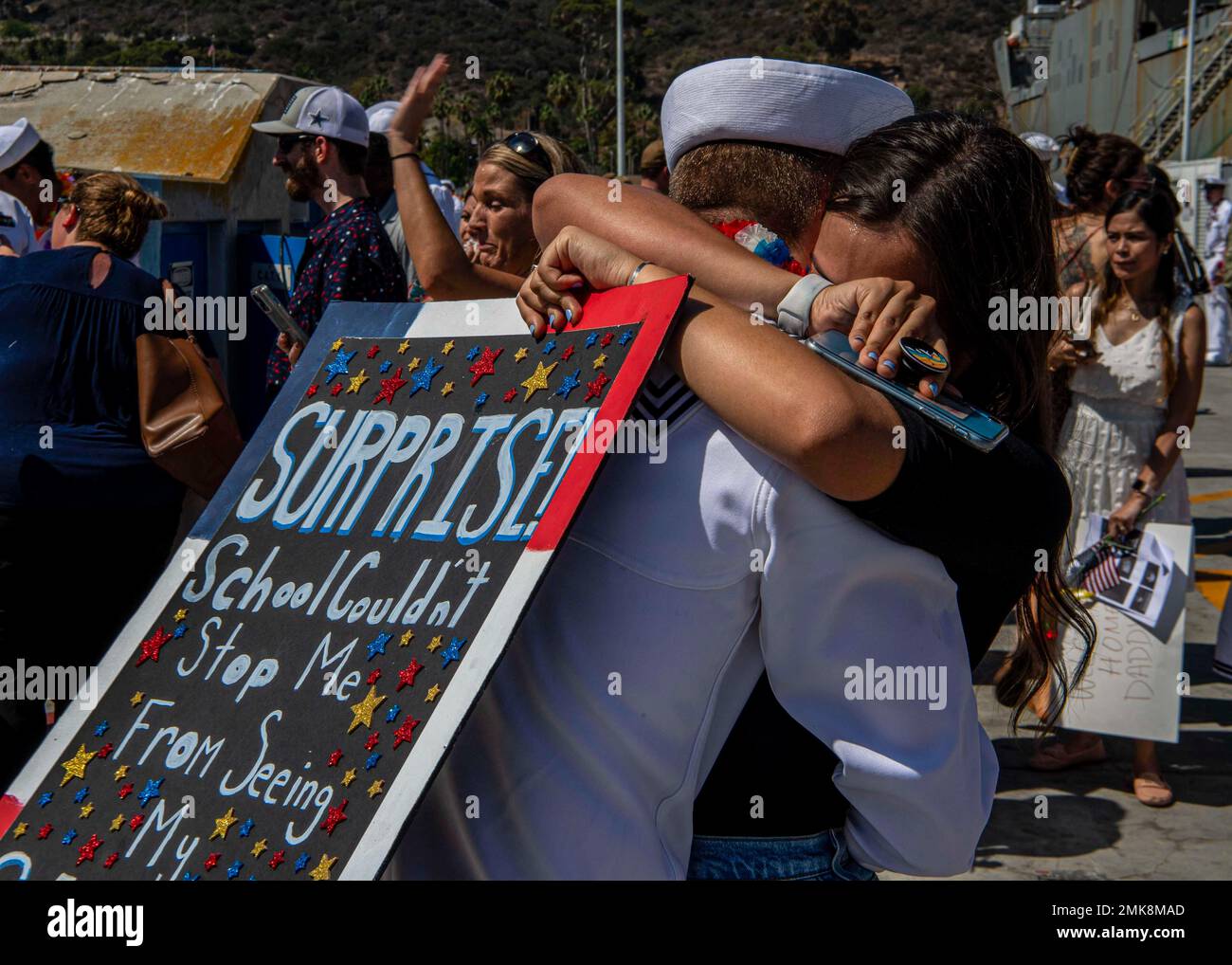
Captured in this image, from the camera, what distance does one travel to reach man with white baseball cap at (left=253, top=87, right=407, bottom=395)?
4039mm

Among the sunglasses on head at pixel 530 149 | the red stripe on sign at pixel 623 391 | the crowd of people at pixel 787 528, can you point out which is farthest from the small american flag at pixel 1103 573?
the red stripe on sign at pixel 623 391

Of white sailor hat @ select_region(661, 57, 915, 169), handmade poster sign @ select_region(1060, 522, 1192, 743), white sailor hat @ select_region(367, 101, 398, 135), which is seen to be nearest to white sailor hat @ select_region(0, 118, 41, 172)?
white sailor hat @ select_region(367, 101, 398, 135)

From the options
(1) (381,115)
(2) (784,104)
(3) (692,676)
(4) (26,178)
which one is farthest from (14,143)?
(3) (692,676)

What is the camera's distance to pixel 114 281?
3748 millimetres

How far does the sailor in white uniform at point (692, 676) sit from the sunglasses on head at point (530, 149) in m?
2.61

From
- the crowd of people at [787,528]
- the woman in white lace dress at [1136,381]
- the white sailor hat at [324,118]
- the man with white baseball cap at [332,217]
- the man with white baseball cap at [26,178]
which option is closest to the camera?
the crowd of people at [787,528]

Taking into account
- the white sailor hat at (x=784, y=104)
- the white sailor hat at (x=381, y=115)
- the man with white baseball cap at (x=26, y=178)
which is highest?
the white sailor hat at (x=784, y=104)

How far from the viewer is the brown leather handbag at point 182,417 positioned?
12.1 ft

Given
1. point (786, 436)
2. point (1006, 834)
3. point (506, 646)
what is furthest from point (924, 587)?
point (1006, 834)

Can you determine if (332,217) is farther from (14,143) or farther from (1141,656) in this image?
(1141,656)

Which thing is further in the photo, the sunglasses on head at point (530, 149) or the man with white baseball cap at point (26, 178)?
the man with white baseball cap at point (26, 178)

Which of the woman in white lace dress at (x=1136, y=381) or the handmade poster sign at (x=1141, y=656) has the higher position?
the woman in white lace dress at (x=1136, y=381)

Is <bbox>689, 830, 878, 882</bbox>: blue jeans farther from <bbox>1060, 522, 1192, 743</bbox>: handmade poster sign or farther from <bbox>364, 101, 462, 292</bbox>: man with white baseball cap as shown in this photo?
<bbox>364, 101, 462, 292</bbox>: man with white baseball cap

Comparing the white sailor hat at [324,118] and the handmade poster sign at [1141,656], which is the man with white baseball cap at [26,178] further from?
the handmade poster sign at [1141,656]
